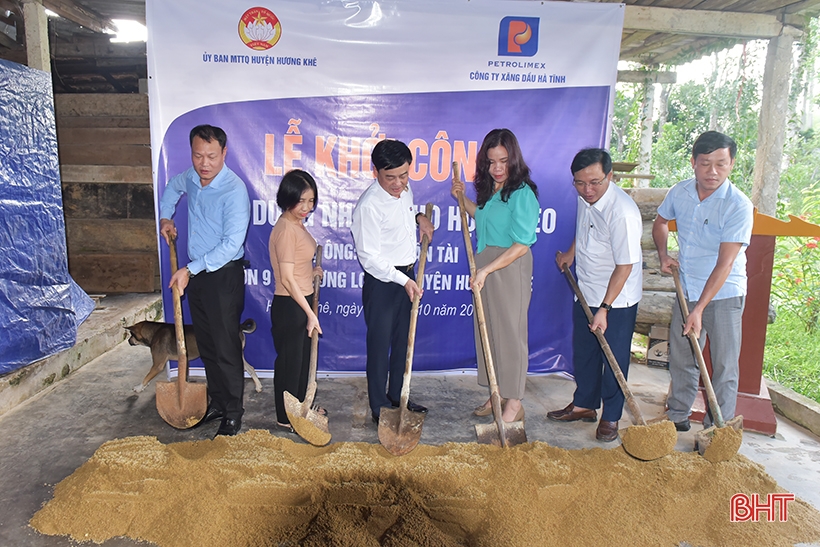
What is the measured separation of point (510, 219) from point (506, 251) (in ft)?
0.61

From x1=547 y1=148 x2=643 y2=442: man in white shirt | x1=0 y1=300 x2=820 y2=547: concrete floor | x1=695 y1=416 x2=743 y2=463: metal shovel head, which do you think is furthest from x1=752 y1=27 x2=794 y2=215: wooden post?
x1=695 y1=416 x2=743 y2=463: metal shovel head

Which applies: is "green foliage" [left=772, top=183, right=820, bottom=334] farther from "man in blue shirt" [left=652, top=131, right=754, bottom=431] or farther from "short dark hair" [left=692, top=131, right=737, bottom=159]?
"short dark hair" [left=692, top=131, right=737, bottom=159]

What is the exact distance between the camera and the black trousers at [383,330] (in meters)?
3.22

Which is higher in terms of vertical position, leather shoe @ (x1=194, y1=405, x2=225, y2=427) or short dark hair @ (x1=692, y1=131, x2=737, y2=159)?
short dark hair @ (x1=692, y1=131, x2=737, y2=159)

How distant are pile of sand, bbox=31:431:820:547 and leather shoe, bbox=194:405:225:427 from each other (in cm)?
44

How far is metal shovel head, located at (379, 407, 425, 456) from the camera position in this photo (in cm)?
283

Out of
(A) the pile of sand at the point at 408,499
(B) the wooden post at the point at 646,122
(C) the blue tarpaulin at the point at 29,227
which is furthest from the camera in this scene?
(B) the wooden post at the point at 646,122

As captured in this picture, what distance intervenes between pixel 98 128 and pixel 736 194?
237 inches

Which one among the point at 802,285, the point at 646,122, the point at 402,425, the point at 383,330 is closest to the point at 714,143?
the point at 383,330

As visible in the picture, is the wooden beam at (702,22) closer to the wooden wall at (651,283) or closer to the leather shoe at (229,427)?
the wooden wall at (651,283)

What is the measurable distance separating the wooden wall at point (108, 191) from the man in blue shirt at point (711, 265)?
5.17m

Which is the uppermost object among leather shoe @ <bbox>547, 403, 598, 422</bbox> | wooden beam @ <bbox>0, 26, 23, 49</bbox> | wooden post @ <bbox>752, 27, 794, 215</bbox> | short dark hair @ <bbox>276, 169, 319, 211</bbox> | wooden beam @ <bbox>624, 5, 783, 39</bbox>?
wooden beam @ <bbox>624, 5, 783, 39</bbox>

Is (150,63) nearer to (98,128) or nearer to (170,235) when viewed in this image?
(170,235)

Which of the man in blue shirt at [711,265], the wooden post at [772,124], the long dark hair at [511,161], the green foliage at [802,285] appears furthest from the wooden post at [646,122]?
the long dark hair at [511,161]
